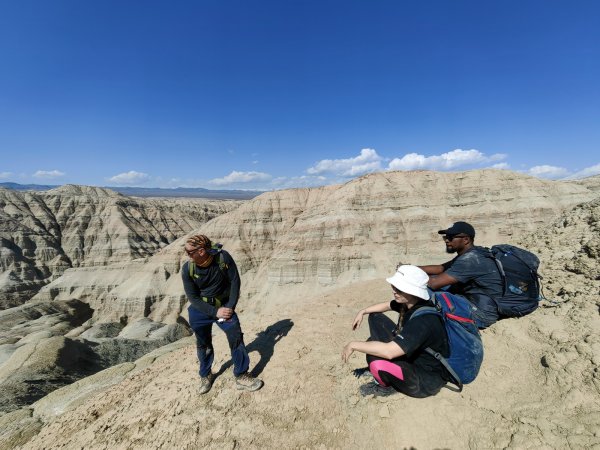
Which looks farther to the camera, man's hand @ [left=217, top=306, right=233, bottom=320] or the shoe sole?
the shoe sole

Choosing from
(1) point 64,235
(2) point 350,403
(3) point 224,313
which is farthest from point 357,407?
(1) point 64,235

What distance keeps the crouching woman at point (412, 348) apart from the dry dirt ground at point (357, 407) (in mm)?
662

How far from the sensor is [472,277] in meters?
3.95

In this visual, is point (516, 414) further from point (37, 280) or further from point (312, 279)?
point (37, 280)

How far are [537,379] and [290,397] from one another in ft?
10.1

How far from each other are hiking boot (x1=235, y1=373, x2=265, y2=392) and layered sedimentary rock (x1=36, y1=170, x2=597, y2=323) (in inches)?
1280

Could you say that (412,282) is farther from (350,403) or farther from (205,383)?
(205,383)

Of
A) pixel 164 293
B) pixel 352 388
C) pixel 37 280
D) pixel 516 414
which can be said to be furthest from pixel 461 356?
pixel 37 280

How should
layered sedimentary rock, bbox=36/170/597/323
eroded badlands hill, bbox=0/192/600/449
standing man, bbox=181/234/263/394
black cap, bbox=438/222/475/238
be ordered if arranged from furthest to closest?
layered sedimentary rock, bbox=36/170/597/323
standing man, bbox=181/234/263/394
black cap, bbox=438/222/475/238
eroded badlands hill, bbox=0/192/600/449

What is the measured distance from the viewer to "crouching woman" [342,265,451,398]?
2.80 metres

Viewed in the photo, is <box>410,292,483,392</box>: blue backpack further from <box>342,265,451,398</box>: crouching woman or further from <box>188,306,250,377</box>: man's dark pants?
<box>188,306,250,377</box>: man's dark pants

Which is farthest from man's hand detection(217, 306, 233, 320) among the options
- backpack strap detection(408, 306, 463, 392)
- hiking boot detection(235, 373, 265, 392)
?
backpack strap detection(408, 306, 463, 392)

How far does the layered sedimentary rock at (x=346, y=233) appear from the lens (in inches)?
1431

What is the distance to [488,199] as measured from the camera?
37500 mm
